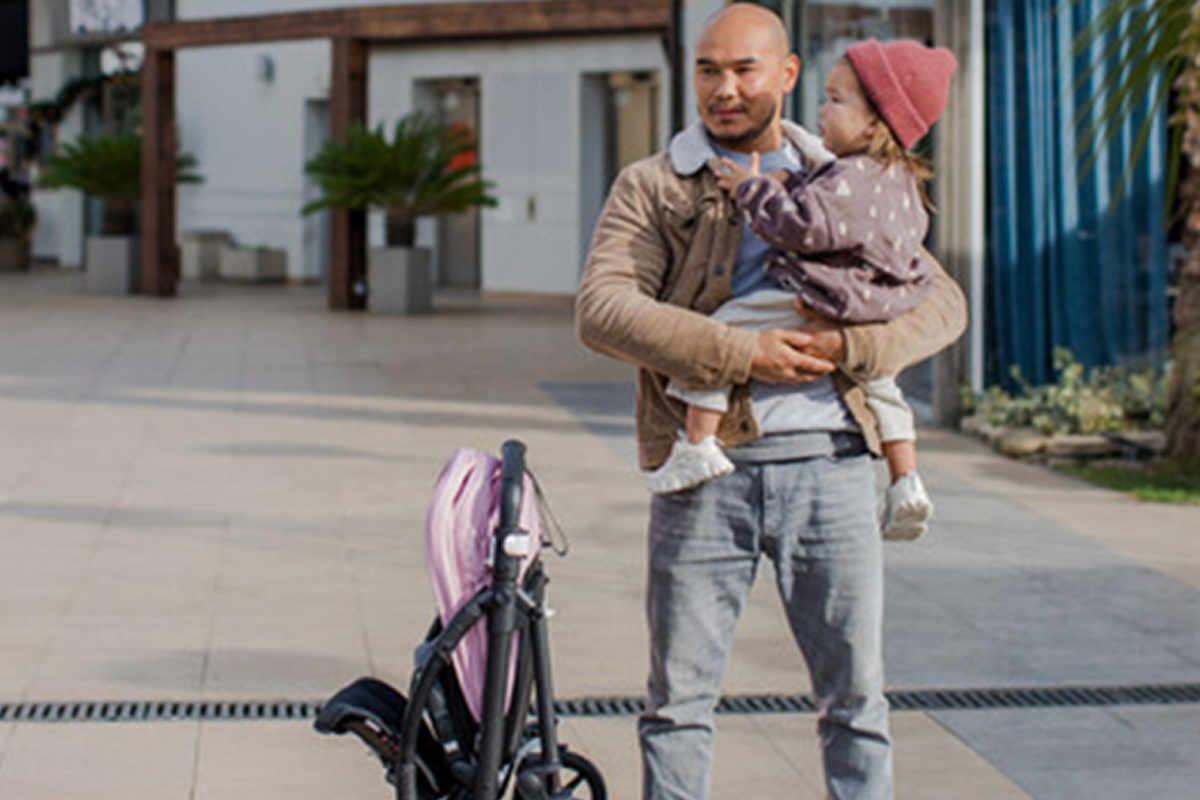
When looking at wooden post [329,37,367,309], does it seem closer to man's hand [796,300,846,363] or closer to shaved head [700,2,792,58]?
shaved head [700,2,792,58]

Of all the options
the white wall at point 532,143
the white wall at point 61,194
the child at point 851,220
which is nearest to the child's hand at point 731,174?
the child at point 851,220

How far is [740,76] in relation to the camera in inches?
136

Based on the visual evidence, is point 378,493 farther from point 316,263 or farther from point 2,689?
point 316,263

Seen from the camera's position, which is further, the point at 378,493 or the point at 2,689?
the point at 378,493

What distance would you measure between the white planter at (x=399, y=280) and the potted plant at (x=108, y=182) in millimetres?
4180

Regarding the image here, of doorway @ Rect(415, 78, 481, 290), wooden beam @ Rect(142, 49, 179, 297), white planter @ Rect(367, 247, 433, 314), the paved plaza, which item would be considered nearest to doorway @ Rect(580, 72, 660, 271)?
doorway @ Rect(415, 78, 481, 290)

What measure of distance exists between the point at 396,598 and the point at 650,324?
360cm

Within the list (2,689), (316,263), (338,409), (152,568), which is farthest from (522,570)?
(316,263)

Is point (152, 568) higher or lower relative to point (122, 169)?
lower

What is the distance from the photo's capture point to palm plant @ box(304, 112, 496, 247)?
69.5 ft

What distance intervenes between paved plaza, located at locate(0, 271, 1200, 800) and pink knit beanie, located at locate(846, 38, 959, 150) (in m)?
1.78

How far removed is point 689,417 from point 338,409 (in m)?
9.18

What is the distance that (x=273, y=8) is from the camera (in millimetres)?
24250

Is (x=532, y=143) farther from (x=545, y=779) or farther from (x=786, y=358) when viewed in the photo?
(x=786, y=358)
